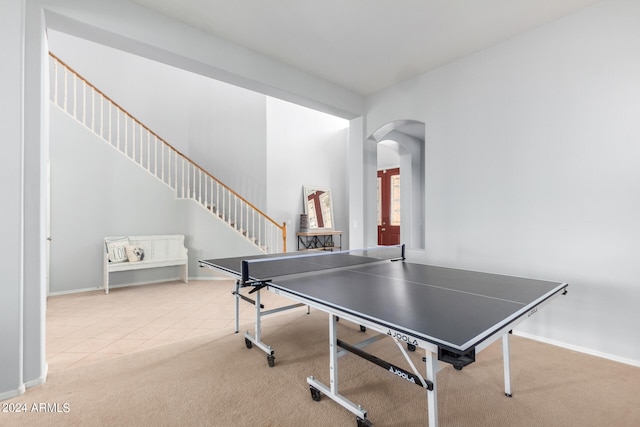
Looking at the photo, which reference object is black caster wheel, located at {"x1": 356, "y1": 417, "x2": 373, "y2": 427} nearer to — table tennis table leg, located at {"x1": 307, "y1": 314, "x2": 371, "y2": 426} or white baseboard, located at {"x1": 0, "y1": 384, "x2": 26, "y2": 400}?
table tennis table leg, located at {"x1": 307, "y1": 314, "x2": 371, "y2": 426}

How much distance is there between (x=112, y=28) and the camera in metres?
2.50

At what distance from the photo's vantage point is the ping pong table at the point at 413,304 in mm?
1223

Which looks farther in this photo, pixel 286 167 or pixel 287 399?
pixel 286 167

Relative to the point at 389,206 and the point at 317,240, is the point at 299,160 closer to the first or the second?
the point at 317,240

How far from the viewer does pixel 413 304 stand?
1.56 m

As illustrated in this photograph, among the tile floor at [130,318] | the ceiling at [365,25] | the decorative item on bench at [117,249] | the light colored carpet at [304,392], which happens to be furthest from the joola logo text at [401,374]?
the decorative item on bench at [117,249]

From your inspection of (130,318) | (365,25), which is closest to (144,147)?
(130,318)

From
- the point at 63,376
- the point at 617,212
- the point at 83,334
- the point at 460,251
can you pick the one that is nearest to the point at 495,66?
the point at 617,212

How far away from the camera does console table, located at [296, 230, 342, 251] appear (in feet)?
26.0

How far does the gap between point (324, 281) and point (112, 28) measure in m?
2.68

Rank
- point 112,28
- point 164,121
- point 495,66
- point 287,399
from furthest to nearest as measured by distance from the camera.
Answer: point 164,121 < point 495,66 < point 112,28 < point 287,399

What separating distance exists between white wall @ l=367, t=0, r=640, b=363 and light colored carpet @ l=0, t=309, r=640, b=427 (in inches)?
22.5

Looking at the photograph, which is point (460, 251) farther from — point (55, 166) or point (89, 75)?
point (89, 75)

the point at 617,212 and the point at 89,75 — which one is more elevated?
the point at 89,75
